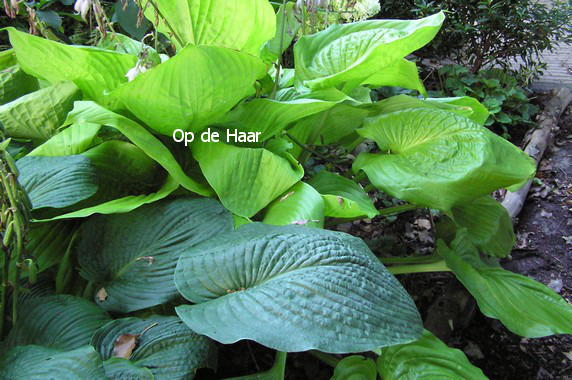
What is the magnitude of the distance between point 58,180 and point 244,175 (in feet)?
1.15

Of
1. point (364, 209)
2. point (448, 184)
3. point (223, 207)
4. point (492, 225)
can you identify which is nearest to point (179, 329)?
point (223, 207)

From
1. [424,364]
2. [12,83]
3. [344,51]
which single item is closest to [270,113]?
[344,51]

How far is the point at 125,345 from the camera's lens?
0.70 metres

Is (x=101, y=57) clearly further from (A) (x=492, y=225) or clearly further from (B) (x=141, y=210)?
(A) (x=492, y=225)

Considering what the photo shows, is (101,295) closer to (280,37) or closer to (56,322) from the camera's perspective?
(56,322)

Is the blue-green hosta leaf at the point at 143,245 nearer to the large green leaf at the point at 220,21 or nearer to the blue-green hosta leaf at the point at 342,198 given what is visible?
the blue-green hosta leaf at the point at 342,198

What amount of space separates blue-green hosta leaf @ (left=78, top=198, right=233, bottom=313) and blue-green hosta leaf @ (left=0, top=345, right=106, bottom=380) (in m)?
0.19

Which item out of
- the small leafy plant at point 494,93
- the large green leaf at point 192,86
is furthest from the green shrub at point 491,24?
the large green leaf at point 192,86

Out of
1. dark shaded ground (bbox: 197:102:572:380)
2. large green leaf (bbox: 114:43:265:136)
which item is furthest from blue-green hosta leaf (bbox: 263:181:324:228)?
dark shaded ground (bbox: 197:102:572:380)

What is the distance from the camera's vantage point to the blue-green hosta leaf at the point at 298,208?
34.2 inches

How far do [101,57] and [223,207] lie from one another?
0.42 metres

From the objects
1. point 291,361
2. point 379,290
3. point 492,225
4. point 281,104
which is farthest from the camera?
point 492,225

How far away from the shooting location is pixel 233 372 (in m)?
1.01

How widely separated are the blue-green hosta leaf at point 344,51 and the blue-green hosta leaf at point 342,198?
231 millimetres
